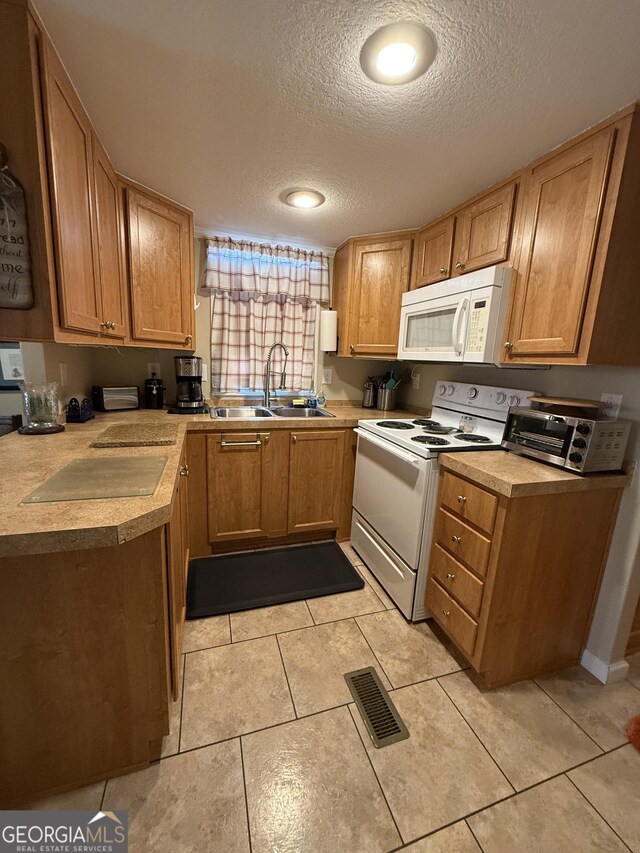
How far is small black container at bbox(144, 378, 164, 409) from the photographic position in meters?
2.40

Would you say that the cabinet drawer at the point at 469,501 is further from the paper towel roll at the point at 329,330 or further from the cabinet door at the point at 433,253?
the paper towel roll at the point at 329,330

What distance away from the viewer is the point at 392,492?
191cm

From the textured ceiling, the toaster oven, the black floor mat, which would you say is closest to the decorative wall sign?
the textured ceiling

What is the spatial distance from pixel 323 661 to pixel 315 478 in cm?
110

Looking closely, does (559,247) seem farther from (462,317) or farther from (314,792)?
(314,792)

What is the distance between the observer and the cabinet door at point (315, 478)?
2.30 meters

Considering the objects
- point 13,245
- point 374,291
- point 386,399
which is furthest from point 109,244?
point 386,399

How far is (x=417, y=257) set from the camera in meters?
2.30

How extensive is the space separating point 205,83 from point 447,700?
248 centimetres

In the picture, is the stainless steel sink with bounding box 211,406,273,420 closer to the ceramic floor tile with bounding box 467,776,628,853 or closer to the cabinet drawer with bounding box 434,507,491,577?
the cabinet drawer with bounding box 434,507,491,577

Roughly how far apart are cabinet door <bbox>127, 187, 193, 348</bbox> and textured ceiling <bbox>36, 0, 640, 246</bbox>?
0.20 m

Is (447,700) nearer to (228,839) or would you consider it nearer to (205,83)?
(228,839)

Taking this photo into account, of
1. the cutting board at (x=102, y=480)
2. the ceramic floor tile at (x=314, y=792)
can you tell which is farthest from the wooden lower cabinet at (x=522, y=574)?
the cutting board at (x=102, y=480)

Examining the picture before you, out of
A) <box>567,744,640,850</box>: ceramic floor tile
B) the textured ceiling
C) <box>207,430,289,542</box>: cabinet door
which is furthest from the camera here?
<box>207,430,289,542</box>: cabinet door
